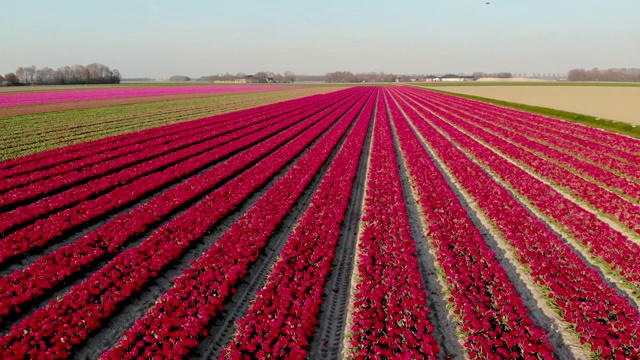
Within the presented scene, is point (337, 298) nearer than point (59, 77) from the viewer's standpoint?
Yes

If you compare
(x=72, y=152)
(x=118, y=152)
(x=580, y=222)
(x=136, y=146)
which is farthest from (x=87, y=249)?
(x=580, y=222)

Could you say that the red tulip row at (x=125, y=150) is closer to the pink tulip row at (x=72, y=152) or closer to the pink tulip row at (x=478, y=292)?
the pink tulip row at (x=72, y=152)

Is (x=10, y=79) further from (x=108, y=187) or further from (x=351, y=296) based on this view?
(x=351, y=296)

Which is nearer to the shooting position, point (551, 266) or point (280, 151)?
point (551, 266)

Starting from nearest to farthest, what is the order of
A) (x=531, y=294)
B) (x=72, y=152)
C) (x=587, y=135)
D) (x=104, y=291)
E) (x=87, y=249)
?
(x=104, y=291), (x=531, y=294), (x=87, y=249), (x=72, y=152), (x=587, y=135)

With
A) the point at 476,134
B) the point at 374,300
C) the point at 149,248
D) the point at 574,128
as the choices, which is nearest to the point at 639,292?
the point at 374,300

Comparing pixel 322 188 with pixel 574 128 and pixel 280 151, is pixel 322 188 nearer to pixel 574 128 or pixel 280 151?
pixel 280 151

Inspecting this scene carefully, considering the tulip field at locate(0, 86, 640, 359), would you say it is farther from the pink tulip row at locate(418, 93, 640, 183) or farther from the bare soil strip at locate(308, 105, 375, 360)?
the pink tulip row at locate(418, 93, 640, 183)
